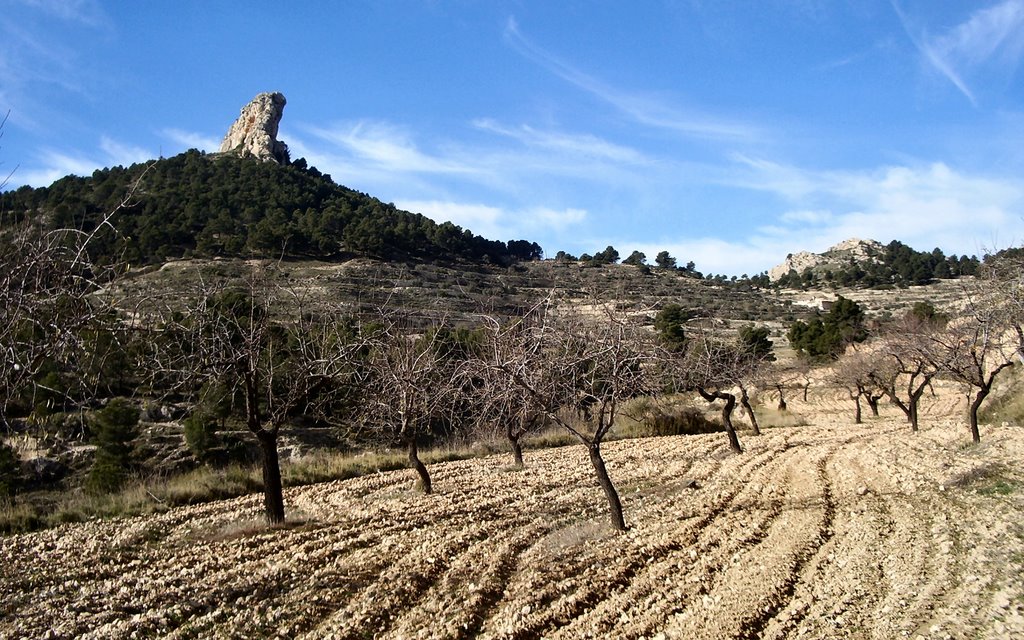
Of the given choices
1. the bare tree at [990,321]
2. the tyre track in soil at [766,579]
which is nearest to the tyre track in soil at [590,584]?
the tyre track in soil at [766,579]

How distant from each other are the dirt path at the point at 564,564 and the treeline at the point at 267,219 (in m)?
26.9

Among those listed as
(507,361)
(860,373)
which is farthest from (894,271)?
(507,361)

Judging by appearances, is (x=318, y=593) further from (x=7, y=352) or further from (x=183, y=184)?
(x=183, y=184)

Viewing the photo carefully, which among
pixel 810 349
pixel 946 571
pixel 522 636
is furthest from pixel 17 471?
pixel 810 349

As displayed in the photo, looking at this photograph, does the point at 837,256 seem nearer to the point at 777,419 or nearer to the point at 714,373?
the point at 777,419

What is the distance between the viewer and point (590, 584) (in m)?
6.67

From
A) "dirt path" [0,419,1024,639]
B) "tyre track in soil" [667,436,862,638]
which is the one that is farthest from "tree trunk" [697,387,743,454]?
"tyre track in soil" [667,436,862,638]

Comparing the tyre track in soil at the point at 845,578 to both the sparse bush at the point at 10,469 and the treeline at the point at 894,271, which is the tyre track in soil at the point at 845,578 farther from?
the treeline at the point at 894,271

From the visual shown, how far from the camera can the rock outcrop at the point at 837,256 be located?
88.9 meters

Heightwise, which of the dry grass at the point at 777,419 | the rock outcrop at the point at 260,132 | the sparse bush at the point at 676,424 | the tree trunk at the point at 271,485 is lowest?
the dry grass at the point at 777,419

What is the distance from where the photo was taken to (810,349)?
4394 cm

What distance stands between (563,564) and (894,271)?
76060 mm

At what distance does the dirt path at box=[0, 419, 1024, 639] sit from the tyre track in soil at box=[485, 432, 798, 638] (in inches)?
1.1

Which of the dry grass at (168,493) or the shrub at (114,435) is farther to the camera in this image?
the shrub at (114,435)
